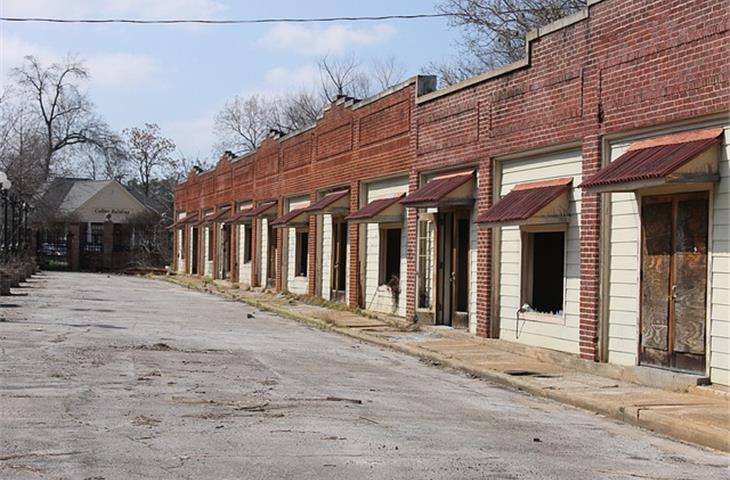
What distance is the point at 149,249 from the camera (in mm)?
68938

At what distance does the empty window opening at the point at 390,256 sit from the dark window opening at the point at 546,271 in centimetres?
699

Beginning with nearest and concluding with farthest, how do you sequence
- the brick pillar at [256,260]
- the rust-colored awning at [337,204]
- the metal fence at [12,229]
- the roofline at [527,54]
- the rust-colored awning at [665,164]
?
the rust-colored awning at [665,164]
the roofline at [527,54]
the rust-colored awning at [337,204]
the metal fence at [12,229]
the brick pillar at [256,260]

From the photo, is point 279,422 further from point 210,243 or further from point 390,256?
point 210,243

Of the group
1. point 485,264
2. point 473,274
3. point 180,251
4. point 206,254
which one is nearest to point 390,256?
point 473,274

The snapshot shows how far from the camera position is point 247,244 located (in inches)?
1620

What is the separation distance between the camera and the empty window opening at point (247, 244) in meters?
40.9

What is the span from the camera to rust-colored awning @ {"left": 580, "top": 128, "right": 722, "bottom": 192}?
475 inches

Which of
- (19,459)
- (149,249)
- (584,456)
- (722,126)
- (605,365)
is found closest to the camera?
(19,459)

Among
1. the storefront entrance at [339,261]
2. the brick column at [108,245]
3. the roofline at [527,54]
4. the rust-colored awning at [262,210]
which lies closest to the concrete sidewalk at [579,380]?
the roofline at [527,54]

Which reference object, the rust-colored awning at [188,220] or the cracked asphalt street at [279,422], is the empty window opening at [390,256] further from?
the rust-colored awning at [188,220]

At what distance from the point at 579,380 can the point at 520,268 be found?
3973 mm

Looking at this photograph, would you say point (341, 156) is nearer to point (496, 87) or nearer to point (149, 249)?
point (496, 87)

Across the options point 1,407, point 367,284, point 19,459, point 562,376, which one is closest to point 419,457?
point 19,459

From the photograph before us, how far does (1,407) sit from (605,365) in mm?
8329
